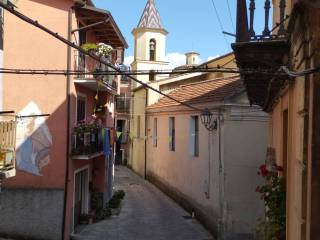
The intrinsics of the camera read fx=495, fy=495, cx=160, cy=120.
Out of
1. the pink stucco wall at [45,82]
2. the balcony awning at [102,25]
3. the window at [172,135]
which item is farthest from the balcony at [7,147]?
the window at [172,135]

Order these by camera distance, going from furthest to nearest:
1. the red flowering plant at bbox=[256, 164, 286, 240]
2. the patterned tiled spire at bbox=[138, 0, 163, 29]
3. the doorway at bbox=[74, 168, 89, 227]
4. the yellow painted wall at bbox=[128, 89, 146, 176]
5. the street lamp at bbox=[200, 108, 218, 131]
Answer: the patterned tiled spire at bbox=[138, 0, 163, 29], the yellow painted wall at bbox=[128, 89, 146, 176], the doorway at bbox=[74, 168, 89, 227], the street lamp at bbox=[200, 108, 218, 131], the red flowering plant at bbox=[256, 164, 286, 240]

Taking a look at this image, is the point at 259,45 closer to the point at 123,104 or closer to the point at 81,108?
the point at 81,108

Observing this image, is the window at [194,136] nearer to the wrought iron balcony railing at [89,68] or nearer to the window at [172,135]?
the window at [172,135]

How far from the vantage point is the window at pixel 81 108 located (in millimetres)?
16734

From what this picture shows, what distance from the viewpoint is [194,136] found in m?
20.5

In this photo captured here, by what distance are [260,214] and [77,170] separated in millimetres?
6118

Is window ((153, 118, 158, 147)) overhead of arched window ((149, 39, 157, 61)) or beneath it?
beneath

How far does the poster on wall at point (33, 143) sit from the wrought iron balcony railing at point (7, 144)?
3264 millimetres

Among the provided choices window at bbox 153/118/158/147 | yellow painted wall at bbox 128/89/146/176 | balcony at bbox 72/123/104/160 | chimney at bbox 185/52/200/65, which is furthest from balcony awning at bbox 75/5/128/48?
chimney at bbox 185/52/200/65

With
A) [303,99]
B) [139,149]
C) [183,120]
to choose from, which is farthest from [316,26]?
[139,149]

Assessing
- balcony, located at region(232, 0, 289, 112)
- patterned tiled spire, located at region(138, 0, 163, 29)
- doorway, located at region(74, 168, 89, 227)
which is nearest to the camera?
balcony, located at region(232, 0, 289, 112)

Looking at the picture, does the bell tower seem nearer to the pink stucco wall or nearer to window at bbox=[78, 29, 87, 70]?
window at bbox=[78, 29, 87, 70]

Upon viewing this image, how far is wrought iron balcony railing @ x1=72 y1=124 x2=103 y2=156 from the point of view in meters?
15.1

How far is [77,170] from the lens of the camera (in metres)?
16.4
